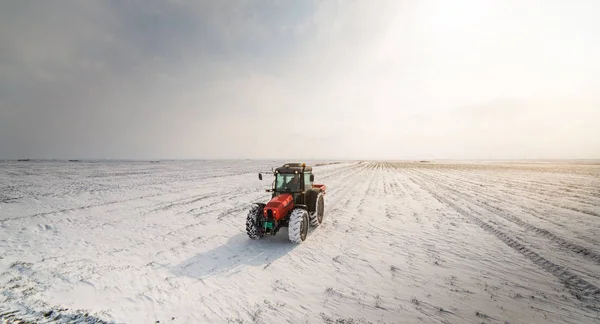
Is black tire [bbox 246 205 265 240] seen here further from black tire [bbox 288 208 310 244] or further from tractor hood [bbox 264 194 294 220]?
black tire [bbox 288 208 310 244]

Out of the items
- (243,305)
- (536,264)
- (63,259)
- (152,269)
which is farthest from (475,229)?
(63,259)

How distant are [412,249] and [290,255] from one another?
3395 mm

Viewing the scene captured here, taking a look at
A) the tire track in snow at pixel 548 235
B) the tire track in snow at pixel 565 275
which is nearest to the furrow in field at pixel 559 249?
the tire track in snow at pixel 548 235

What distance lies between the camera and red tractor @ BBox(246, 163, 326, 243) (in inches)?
261

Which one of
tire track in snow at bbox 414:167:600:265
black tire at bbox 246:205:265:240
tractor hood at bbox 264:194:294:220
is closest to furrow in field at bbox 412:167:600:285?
tire track in snow at bbox 414:167:600:265

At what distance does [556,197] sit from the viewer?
14.4 metres

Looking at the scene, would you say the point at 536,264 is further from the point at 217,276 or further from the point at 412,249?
the point at 217,276

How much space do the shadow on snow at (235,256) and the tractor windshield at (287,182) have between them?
60.2 inches

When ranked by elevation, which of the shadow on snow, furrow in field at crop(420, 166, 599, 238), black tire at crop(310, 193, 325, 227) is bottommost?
the shadow on snow

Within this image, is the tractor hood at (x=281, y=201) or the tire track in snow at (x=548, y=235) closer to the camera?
the tire track in snow at (x=548, y=235)

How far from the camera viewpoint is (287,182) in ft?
25.9

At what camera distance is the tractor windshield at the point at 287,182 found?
7.73 metres

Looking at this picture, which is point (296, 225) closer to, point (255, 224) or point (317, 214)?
point (255, 224)

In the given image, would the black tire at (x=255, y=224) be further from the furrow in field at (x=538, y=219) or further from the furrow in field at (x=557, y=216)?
the furrow in field at (x=557, y=216)
